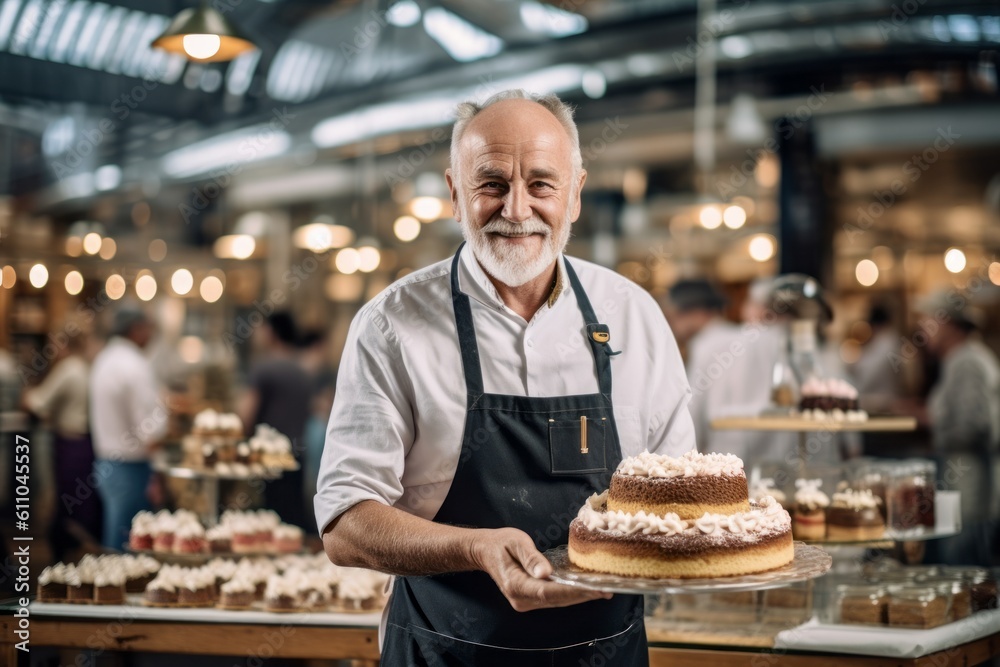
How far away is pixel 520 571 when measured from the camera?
1632 mm

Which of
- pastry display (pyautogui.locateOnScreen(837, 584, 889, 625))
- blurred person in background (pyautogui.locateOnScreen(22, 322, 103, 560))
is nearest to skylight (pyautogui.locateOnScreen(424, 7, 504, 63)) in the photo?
blurred person in background (pyautogui.locateOnScreen(22, 322, 103, 560))

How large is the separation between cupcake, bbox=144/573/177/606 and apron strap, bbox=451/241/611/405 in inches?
70.3

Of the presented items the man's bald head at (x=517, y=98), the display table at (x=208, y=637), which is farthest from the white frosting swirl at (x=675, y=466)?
the display table at (x=208, y=637)

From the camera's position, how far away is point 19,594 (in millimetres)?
3357

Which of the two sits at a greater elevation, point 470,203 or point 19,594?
point 470,203

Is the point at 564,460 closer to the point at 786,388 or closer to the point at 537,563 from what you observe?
the point at 537,563

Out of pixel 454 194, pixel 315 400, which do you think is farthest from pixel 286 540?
pixel 315 400

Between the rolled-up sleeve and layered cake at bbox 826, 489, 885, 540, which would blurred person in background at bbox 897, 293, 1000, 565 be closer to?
layered cake at bbox 826, 489, 885, 540

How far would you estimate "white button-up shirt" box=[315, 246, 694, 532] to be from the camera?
199 centimetres

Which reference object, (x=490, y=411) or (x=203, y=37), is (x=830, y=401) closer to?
(x=490, y=411)

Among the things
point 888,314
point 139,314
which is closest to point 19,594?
point 139,314

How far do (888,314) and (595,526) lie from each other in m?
7.90

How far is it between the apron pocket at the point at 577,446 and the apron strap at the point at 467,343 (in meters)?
0.17

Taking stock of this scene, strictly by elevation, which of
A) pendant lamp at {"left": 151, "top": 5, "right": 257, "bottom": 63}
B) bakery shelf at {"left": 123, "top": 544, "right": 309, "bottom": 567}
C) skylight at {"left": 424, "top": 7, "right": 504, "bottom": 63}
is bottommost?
bakery shelf at {"left": 123, "top": 544, "right": 309, "bottom": 567}
